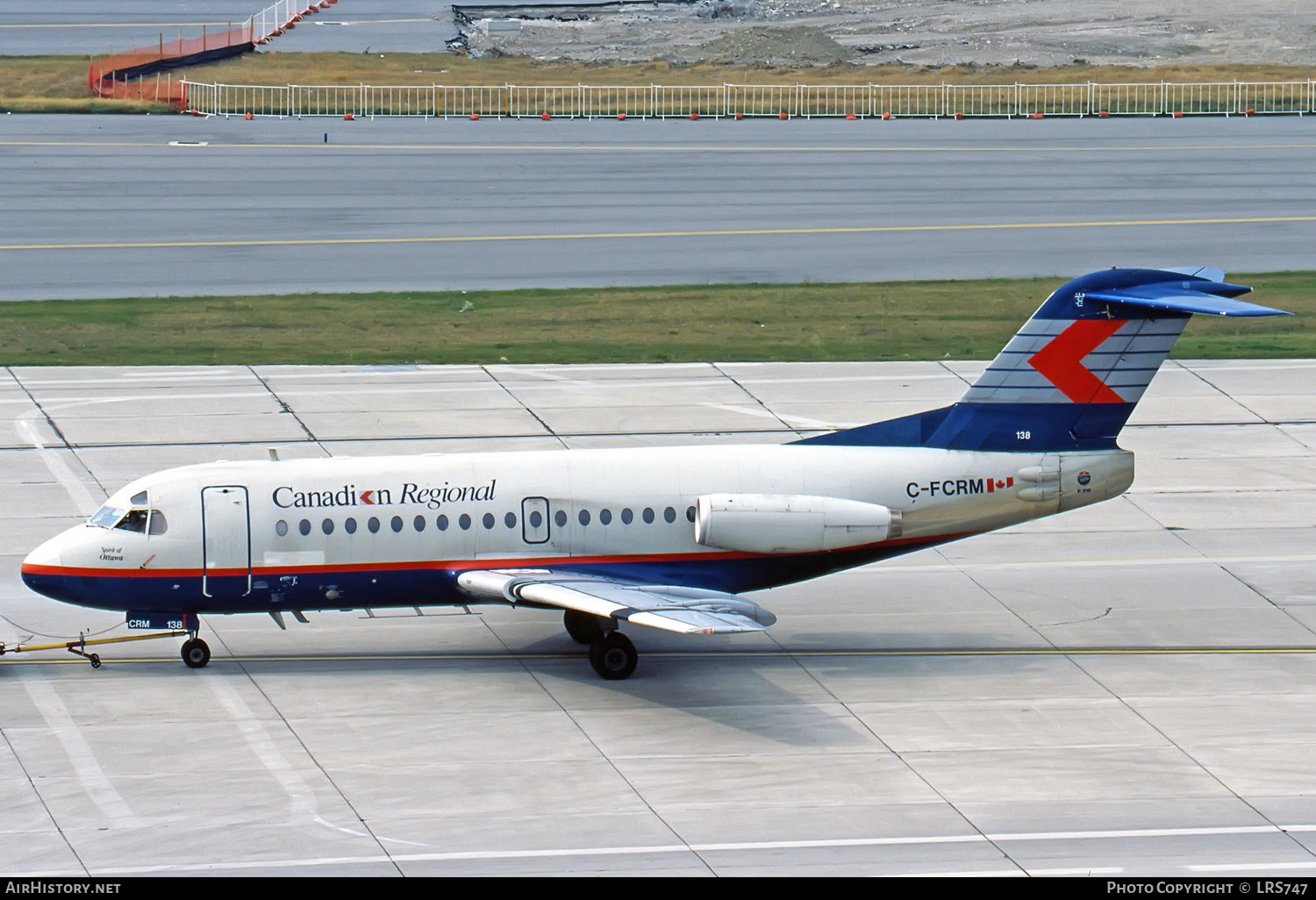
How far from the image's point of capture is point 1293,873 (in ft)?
67.7

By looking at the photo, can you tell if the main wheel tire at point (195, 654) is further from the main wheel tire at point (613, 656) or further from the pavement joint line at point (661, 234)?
the pavement joint line at point (661, 234)

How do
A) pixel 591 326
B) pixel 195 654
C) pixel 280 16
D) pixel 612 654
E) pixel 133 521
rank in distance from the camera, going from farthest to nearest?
pixel 280 16
pixel 591 326
pixel 195 654
pixel 133 521
pixel 612 654

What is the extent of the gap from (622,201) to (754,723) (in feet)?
134

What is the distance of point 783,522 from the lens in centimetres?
2700

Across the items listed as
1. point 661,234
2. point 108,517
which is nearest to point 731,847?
point 108,517

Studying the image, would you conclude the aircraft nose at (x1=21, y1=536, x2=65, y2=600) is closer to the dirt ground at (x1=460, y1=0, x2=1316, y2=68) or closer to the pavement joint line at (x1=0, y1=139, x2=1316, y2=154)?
the pavement joint line at (x1=0, y1=139, x2=1316, y2=154)

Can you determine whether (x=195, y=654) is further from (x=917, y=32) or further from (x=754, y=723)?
(x=917, y=32)

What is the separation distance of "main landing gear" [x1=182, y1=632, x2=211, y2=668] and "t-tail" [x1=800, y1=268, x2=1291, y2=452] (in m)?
9.81

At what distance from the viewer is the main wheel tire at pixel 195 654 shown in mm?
27375

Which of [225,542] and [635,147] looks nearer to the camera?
[225,542]

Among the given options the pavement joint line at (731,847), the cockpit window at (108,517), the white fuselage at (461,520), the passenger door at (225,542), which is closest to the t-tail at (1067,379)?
the white fuselage at (461,520)

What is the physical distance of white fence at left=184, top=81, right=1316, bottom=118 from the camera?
80.9 metres

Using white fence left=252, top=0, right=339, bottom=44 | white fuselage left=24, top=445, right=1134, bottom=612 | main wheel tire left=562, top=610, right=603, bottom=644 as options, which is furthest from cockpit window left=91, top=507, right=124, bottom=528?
white fence left=252, top=0, right=339, bottom=44

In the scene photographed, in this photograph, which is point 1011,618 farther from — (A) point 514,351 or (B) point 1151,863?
(A) point 514,351
